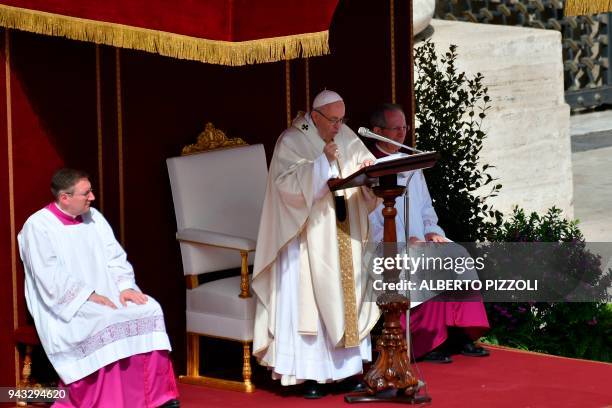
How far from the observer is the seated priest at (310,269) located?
8.56m

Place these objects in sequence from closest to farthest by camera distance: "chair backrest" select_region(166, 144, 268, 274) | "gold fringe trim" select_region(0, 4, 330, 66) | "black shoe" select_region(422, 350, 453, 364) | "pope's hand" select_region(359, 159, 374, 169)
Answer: "gold fringe trim" select_region(0, 4, 330, 66) < "pope's hand" select_region(359, 159, 374, 169) < "chair backrest" select_region(166, 144, 268, 274) < "black shoe" select_region(422, 350, 453, 364)

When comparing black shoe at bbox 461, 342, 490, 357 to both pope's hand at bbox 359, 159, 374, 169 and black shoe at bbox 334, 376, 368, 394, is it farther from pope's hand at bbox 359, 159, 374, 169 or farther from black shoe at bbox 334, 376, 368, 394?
pope's hand at bbox 359, 159, 374, 169

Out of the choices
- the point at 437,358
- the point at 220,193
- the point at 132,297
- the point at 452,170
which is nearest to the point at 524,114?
the point at 452,170

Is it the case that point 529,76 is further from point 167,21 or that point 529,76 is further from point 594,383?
Answer: point 167,21

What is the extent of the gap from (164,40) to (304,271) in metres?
1.47

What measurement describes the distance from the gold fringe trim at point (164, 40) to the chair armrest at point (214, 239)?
3.45 ft

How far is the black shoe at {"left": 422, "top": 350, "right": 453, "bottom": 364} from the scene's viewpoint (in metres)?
9.39

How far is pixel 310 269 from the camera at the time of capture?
8.63 m

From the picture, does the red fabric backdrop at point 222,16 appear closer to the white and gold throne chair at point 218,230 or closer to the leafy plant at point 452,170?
the white and gold throne chair at point 218,230

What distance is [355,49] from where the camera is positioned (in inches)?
397

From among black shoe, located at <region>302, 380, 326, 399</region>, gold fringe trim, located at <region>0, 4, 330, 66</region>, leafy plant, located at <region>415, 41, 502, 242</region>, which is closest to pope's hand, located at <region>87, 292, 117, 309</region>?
black shoe, located at <region>302, 380, 326, 399</region>

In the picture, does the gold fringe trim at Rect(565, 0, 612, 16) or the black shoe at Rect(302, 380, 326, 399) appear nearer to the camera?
the gold fringe trim at Rect(565, 0, 612, 16)

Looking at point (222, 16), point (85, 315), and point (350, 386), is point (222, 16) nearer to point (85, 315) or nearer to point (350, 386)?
point (85, 315)

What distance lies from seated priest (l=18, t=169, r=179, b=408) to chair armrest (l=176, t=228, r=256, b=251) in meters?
0.59
